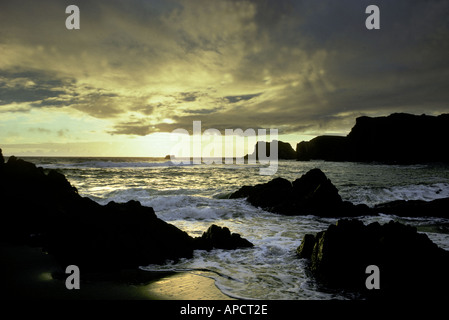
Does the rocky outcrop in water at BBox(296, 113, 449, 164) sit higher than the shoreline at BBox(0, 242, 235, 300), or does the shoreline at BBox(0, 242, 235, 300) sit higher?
the rocky outcrop in water at BBox(296, 113, 449, 164)

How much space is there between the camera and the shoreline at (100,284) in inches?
194

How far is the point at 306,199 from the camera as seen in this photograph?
51.3 feet

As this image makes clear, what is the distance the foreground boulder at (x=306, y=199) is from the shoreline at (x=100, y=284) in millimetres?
10538

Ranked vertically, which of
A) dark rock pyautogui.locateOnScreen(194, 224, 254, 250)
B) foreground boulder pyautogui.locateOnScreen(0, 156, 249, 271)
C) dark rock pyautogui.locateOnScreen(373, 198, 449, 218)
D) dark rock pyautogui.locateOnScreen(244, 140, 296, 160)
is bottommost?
dark rock pyautogui.locateOnScreen(373, 198, 449, 218)

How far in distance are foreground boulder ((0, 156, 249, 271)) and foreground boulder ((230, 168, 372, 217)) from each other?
7960 millimetres

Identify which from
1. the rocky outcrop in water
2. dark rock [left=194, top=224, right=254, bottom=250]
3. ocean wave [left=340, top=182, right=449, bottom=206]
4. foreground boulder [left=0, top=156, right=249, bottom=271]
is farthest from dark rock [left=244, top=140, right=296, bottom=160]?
foreground boulder [left=0, top=156, right=249, bottom=271]

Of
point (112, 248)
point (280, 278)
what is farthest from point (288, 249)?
point (112, 248)

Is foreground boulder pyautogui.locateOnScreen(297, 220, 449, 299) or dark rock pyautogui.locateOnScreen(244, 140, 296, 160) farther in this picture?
dark rock pyautogui.locateOnScreen(244, 140, 296, 160)

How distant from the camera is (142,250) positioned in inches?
269

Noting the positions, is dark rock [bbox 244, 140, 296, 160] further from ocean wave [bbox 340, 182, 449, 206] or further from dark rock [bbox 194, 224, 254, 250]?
dark rock [bbox 194, 224, 254, 250]

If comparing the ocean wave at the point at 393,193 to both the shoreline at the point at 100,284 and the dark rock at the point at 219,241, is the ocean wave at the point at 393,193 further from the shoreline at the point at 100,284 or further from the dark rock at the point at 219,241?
the shoreline at the point at 100,284

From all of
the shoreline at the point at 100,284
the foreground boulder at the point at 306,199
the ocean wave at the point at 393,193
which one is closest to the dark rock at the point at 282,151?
the ocean wave at the point at 393,193

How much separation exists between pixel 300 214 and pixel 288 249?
7.14 metres

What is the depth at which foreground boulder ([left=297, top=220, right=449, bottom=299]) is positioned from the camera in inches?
201
